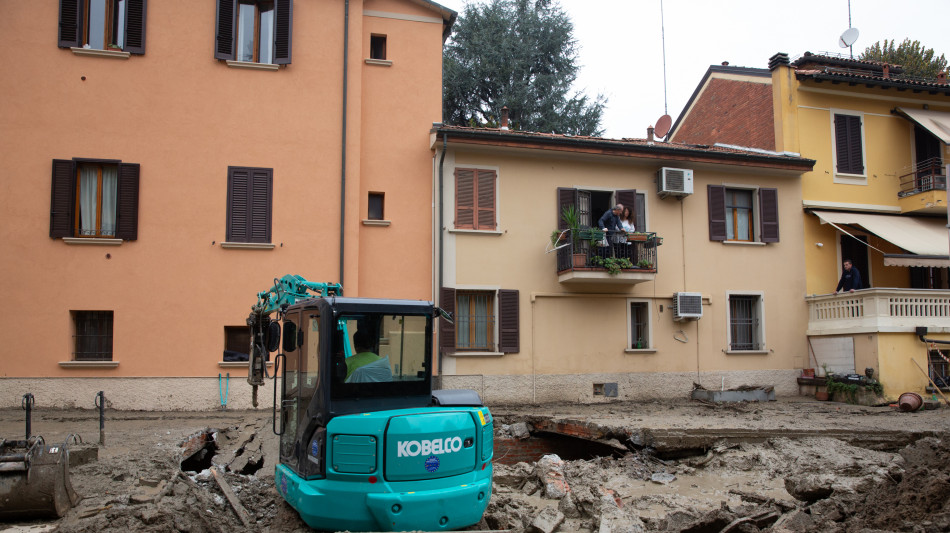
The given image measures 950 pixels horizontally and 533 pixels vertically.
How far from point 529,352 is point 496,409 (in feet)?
5.85

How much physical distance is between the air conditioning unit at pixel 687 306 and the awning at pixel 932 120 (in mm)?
7764

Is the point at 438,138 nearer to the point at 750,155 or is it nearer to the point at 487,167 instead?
the point at 487,167

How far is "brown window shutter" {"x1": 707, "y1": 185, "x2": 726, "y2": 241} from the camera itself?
17.3 m

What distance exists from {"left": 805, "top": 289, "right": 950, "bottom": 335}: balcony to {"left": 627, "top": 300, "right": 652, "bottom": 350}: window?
4.58m

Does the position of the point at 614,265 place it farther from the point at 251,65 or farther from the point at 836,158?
the point at 251,65

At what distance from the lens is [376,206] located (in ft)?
51.6

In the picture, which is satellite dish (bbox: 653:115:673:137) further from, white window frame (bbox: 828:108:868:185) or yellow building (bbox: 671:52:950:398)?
white window frame (bbox: 828:108:868:185)

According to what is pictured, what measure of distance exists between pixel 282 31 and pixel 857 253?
15.6 meters

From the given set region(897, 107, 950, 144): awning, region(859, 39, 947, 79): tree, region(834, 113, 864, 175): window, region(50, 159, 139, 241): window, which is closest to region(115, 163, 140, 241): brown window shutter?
region(50, 159, 139, 241): window

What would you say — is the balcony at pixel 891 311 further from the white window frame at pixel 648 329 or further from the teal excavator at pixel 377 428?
the teal excavator at pixel 377 428

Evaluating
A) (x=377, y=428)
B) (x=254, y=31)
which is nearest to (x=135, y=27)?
(x=254, y=31)

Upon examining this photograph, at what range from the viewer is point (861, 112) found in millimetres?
18625

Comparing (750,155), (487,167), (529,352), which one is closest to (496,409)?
(529,352)

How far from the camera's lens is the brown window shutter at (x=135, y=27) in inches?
580
